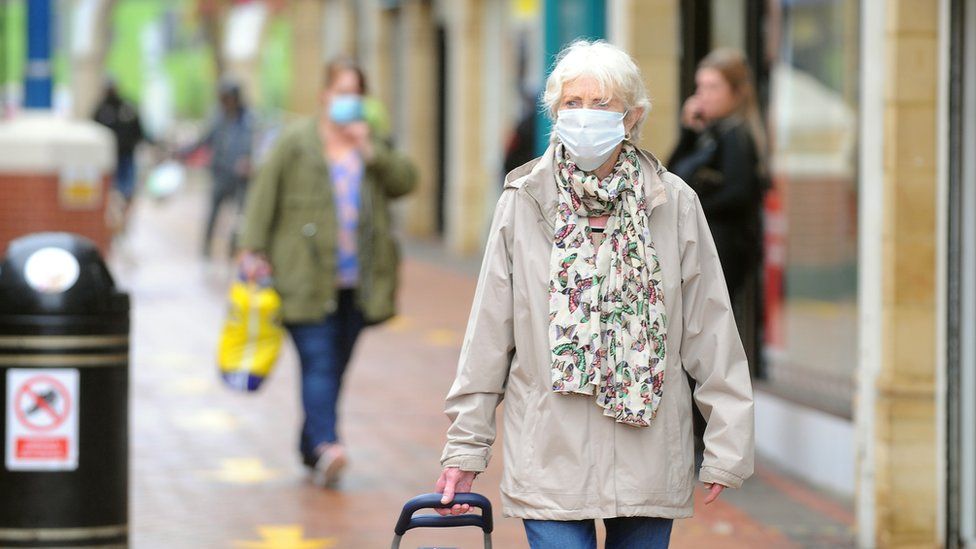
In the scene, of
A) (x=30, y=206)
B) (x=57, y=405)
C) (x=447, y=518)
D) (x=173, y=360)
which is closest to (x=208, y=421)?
(x=173, y=360)

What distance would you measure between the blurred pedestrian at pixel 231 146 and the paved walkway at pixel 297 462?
9.95ft

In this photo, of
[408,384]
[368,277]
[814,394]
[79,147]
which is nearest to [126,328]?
[368,277]

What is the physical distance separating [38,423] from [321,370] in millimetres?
2277

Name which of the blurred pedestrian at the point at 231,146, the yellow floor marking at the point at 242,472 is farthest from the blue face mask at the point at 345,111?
the blurred pedestrian at the point at 231,146

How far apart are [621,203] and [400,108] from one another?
2277 centimetres

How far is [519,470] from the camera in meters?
3.63

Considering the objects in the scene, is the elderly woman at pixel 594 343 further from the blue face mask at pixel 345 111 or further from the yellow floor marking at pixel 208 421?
the yellow floor marking at pixel 208 421

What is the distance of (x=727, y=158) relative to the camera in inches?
293

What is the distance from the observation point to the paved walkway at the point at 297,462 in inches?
262

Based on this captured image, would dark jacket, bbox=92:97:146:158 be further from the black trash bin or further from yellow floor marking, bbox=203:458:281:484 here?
the black trash bin

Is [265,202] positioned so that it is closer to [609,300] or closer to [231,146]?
[609,300]

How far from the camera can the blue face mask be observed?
24.3 ft

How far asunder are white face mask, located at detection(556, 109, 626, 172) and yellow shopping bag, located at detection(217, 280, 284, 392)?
4060 mm

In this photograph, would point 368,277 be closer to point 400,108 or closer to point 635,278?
point 635,278
